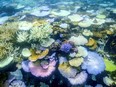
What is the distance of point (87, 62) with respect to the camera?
4.05 metres

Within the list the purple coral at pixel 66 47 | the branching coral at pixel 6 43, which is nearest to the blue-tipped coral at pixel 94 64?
the purple coral at pixel 66 47

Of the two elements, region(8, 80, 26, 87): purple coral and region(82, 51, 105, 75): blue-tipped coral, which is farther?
region(82, 51, 105, 75): blue-tipped coral

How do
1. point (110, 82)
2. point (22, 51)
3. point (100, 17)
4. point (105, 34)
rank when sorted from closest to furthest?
point (110, 82), point (22, 51), point (105, 34), point (100, 17)

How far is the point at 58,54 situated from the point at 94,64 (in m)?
0.95

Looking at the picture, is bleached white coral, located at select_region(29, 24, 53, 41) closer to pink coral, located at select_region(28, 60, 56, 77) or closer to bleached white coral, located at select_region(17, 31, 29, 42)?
bleached white coral, located at select_region(17, 31, 29, 42)

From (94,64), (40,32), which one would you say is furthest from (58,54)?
(94,64)

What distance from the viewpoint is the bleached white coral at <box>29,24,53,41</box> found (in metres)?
4.44

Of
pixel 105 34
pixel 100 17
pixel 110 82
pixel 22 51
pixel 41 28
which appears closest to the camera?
pixel 110 82

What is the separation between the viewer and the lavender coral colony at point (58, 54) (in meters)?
3.86

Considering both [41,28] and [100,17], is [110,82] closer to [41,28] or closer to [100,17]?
[41,28]

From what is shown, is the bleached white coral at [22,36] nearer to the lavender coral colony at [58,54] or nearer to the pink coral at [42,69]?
the lavender coral colony at [58,54]

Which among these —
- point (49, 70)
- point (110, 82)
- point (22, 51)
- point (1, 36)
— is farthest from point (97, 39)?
point (1, 36)

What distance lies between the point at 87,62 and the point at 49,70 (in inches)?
38.1

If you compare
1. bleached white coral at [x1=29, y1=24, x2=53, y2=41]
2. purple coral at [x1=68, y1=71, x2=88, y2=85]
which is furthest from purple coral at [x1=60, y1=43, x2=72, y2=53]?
purple coral at [x1=68, y1=71, x2=88, y2=85]
